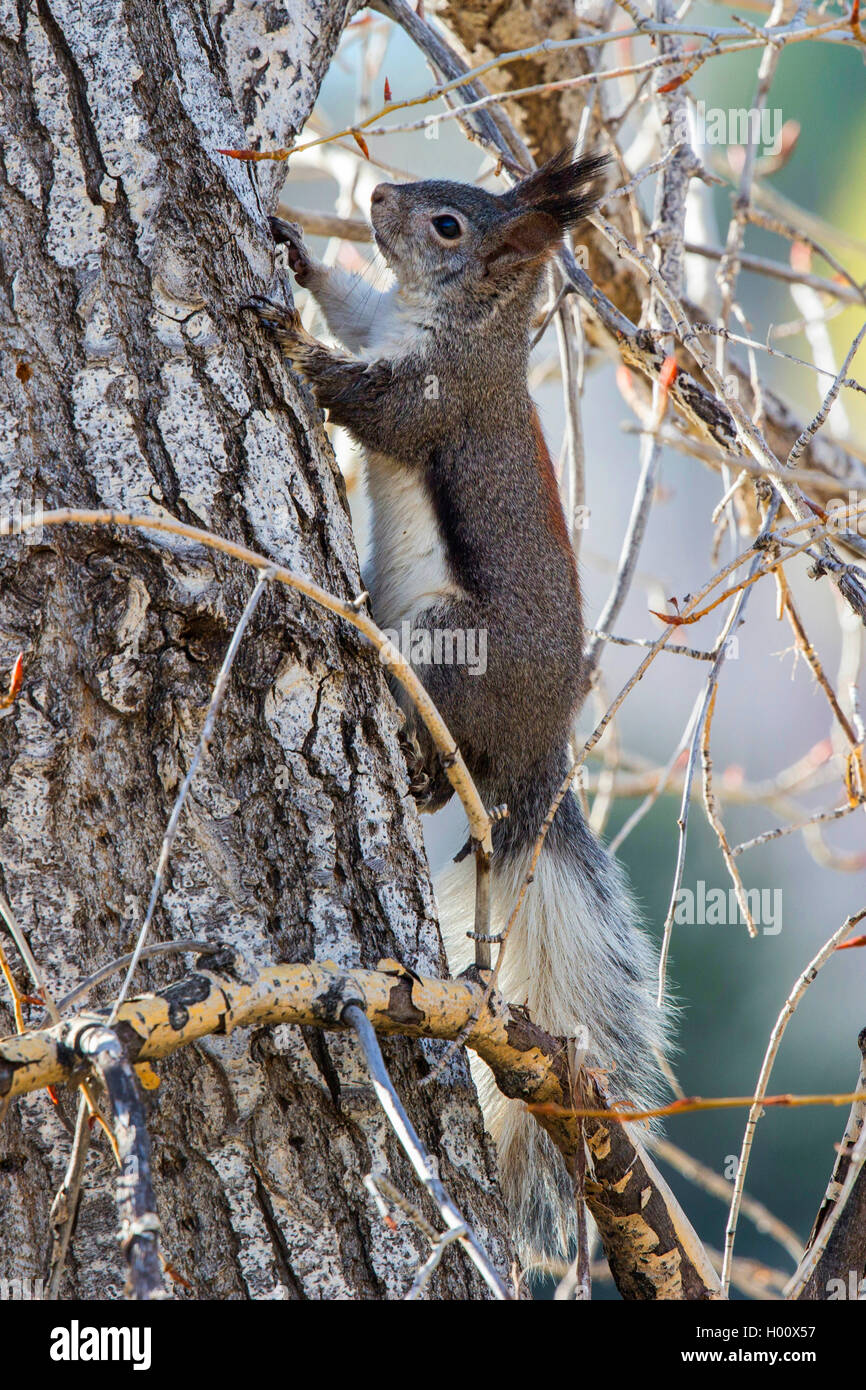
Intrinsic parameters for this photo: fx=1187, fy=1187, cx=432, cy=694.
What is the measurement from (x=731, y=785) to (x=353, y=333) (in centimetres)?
233

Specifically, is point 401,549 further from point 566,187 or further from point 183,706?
point 183,706

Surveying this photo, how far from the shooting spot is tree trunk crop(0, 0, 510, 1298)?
162 cm

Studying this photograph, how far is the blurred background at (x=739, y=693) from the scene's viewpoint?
4809mm

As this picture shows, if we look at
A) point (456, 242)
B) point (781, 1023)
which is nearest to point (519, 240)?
point (456, 242)

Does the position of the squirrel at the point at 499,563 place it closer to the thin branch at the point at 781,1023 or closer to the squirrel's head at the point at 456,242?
the squirrel's head at the point at 456,242

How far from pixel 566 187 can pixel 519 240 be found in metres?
0.30

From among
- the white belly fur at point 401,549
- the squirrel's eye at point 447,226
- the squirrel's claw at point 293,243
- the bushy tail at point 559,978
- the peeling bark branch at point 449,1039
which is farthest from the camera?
the squirrel's eye at point 447,226

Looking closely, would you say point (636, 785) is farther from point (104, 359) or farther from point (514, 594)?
point (104, 359)

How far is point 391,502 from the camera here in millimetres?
3129

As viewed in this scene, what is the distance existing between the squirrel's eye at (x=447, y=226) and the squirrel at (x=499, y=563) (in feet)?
0.12

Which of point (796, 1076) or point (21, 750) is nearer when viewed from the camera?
point (21, 750)

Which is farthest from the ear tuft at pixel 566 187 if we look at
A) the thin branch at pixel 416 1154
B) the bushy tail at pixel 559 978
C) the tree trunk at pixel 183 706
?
the thin branch at pixel 416 1154

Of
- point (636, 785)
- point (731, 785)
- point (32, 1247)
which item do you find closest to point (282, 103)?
point (32, 1247)

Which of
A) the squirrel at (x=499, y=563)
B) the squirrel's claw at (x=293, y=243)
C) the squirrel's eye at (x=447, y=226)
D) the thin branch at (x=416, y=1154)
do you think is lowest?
the thin branch at (x=416, y=1154)
